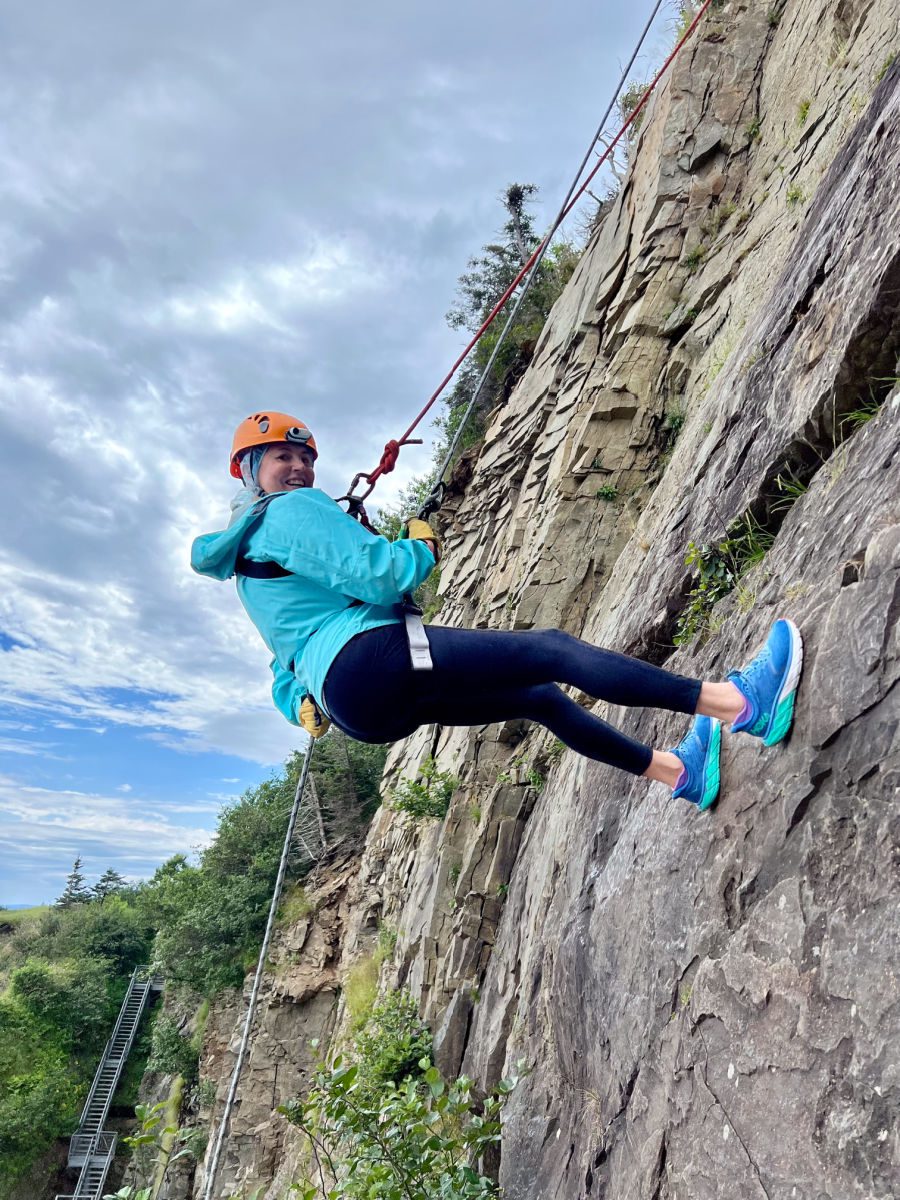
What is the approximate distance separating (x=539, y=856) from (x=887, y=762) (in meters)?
4.16

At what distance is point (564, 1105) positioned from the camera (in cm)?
412

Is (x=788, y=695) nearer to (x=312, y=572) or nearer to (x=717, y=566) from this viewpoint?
(x=717, y=566)

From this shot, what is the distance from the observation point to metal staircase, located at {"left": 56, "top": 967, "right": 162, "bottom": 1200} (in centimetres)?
2884

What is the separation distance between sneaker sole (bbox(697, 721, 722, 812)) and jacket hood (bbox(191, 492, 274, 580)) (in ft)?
7.25

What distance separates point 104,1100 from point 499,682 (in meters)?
38.8

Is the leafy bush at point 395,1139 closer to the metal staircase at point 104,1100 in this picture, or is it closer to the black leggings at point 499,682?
the black leggings at point 499,682

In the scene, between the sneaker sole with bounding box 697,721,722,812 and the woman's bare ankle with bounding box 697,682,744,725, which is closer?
the woman's bare ankle with bounding box 697,682,744,725

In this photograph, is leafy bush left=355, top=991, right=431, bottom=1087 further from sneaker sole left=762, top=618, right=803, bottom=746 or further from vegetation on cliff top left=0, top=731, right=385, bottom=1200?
vegetation on cliff top left=0, top=731, right=385, bottom=1200

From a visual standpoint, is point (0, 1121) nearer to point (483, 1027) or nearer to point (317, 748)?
point (317, 748)

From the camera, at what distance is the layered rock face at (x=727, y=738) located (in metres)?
Result: 2.29

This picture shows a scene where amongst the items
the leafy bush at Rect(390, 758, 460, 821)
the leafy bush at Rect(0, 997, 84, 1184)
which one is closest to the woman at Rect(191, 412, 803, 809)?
the leafy bush at Rect(390, 758, 460, 821)

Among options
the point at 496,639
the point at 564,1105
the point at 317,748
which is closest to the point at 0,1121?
the point at 317,748

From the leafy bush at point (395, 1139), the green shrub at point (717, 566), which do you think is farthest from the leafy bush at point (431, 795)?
the green shrub at point (717, 566)

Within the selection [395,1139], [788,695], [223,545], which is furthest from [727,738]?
[395,1139]
